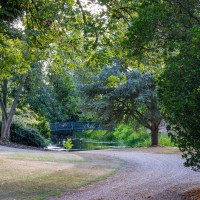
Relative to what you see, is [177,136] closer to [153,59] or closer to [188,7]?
[188,7]

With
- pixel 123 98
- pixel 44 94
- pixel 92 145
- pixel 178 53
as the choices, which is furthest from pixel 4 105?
pixel 178 53

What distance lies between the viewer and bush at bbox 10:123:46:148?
2834 cm

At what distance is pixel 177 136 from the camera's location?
717 cm

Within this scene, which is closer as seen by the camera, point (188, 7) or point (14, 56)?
point (188, 7)

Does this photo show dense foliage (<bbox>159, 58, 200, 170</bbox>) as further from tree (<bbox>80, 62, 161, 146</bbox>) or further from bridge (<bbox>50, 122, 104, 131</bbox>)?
bridge (<bbox>50, 122, 104, 131</bbox>)

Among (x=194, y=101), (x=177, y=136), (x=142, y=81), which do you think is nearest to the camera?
(x=194, y=101)

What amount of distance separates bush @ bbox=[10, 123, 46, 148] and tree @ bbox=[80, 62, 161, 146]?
484 centimetres

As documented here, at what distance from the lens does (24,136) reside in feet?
93.3

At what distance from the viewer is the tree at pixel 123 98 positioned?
81.7 feet

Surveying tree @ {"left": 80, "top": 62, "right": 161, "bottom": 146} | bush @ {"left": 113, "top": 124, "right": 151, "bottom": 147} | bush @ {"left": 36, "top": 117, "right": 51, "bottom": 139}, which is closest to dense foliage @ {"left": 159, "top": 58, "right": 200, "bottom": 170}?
tree @ {"left": 80, "top": 62, "right": 161, "bottom": 146}

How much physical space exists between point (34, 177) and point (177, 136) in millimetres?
5583

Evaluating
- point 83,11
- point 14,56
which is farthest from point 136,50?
point 14,56

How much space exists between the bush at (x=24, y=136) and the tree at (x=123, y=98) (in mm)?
4841

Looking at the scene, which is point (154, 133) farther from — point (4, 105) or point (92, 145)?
point (4, 105)
